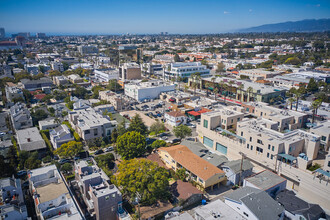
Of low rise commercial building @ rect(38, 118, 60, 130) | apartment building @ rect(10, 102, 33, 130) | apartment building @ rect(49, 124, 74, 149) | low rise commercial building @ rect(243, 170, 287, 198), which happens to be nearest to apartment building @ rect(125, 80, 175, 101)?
low rise commercial building @ rect(38, 118, 60, 130)

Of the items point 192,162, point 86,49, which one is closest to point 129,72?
point 192,162

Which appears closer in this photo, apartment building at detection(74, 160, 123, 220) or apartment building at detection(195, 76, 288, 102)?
apartment building at detection(74, 160, 123, 220)

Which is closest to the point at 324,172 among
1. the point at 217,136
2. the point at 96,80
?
the point at 217,136

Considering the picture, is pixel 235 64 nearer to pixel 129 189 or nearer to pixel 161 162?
pixel 161 162

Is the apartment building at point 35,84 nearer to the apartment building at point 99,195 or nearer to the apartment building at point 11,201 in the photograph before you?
the apartment building at point 11,201

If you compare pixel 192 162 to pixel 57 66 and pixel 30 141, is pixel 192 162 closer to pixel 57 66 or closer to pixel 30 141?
pixel 30 141

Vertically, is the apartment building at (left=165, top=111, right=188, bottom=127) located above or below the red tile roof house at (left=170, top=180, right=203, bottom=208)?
above

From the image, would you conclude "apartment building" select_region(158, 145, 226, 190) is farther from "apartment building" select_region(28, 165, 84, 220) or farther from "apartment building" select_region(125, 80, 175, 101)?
"apartment building" select_region(125, 80, 175, 101)
